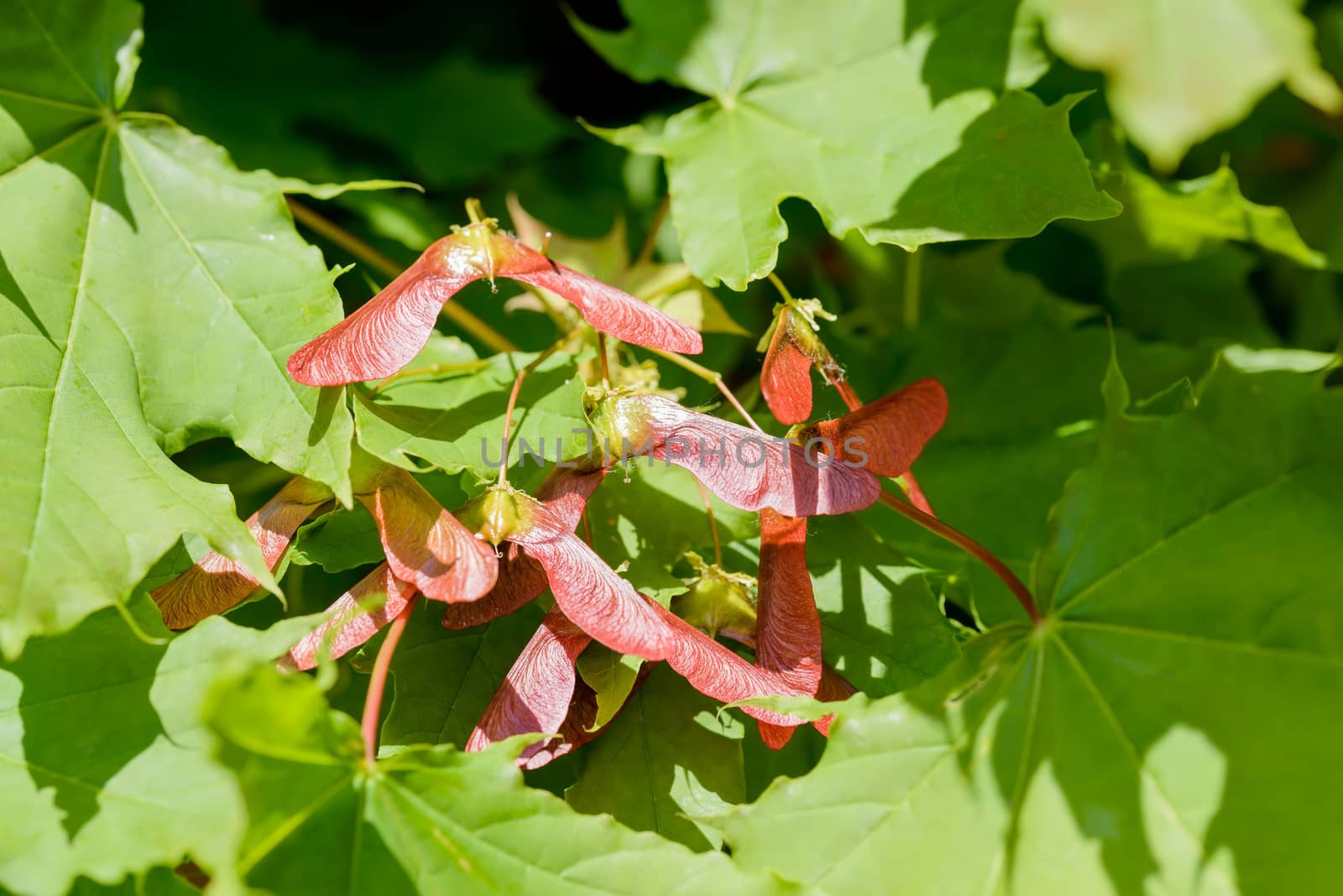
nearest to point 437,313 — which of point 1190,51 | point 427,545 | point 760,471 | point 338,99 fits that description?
point 427,545

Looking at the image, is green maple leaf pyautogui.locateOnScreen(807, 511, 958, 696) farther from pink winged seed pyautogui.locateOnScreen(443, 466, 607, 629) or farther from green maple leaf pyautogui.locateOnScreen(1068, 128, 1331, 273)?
green maple leaf pyautogui.locateOnScreen(1068, 128, 1331, 273)

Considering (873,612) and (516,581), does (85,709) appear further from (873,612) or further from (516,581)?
(873,612)

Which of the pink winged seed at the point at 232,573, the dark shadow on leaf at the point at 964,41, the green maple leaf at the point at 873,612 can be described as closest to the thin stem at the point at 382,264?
the pink winged seed at the point at 232,573

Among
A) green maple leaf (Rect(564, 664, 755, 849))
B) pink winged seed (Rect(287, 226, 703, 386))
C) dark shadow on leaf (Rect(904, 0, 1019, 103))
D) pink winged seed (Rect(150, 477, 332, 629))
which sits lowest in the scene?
green maple leaf (Rect(564, 664, 755, 849))

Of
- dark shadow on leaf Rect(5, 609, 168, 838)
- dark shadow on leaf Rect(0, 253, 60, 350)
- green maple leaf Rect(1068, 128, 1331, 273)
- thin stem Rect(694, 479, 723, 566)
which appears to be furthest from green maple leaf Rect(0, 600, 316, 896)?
green maple leaf Rect(1068, 128, 1331, 273)

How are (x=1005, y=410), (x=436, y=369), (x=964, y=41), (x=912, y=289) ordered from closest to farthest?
1. (x=436, y=369)
2. (x=964, y=41)
3. (x=1005, y=410)
4. (x=912, y=289)

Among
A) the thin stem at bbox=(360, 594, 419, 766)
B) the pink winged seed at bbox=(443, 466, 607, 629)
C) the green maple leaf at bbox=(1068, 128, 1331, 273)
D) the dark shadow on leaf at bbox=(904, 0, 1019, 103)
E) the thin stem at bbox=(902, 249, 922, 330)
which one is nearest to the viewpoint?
the thin stem at bbox=(360, 594, 419, 766)

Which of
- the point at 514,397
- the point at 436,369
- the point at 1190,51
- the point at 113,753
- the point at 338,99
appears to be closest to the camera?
the point at 1190,51

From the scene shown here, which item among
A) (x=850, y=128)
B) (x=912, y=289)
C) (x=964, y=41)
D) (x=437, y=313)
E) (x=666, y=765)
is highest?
(x=964, y=41)
